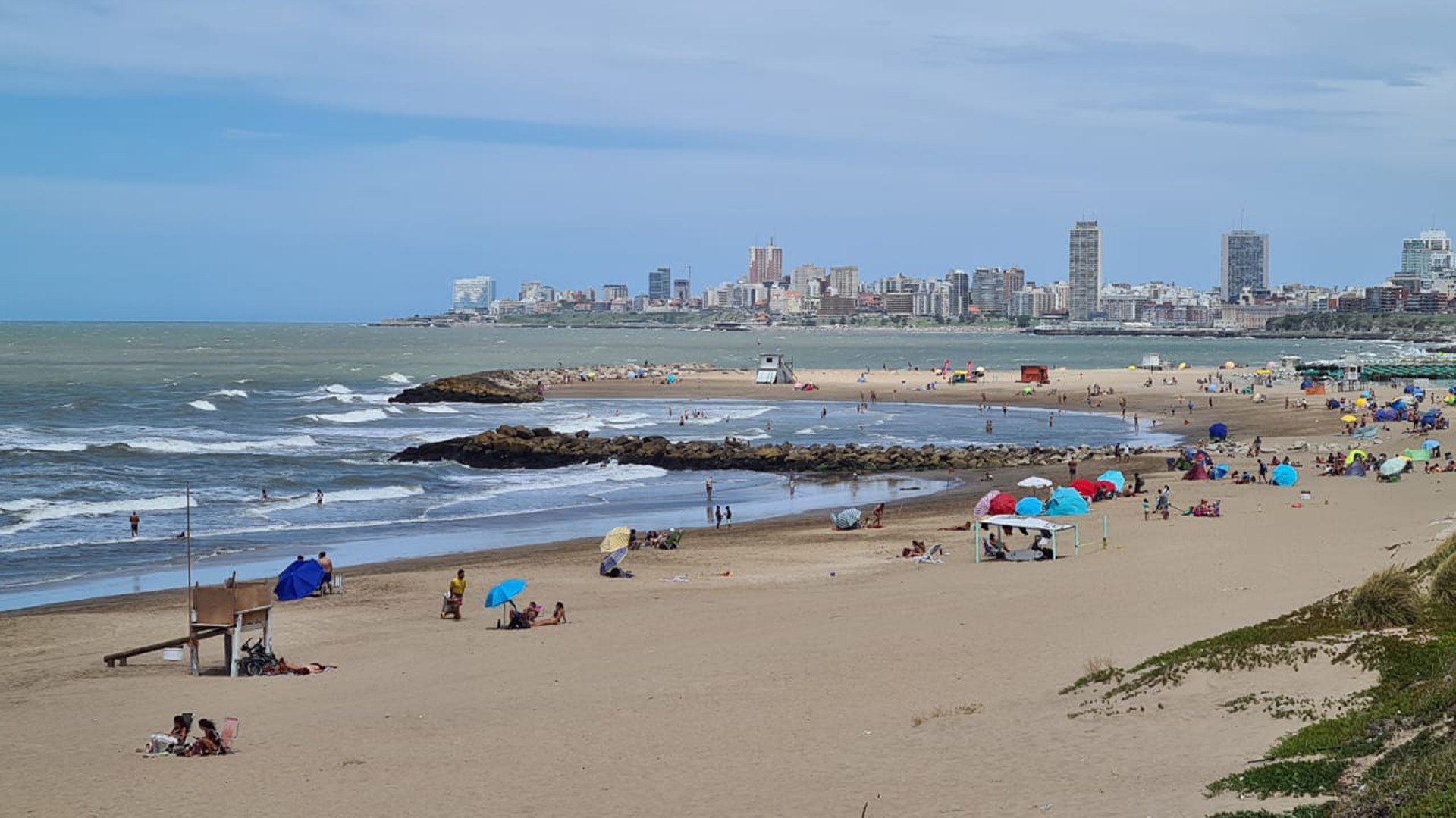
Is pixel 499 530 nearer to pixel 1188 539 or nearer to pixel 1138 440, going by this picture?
pixel 1188 539

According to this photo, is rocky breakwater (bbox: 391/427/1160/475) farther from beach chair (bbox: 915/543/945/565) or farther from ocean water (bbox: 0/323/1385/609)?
beach chair (bbox: 915/543/945/565)

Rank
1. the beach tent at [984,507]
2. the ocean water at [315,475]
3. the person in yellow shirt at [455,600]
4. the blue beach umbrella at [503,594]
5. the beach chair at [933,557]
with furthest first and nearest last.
→ the ocean water at [315,475], the beach tent at [984,507], the beach chair at [933,557], the person in yellow shirt at [455,600], the blue beach umbrella at [503,594]

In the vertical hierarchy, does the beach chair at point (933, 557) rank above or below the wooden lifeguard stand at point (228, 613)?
below

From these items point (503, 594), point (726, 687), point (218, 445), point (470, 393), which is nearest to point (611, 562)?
point (503, 594)

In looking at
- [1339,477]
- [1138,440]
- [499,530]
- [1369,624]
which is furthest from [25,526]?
[1138,440]

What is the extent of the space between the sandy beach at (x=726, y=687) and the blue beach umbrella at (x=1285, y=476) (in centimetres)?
516

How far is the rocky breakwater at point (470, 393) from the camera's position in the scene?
75625mm

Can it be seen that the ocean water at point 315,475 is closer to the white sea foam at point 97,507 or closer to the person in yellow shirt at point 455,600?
the white sea foam at point 97,507

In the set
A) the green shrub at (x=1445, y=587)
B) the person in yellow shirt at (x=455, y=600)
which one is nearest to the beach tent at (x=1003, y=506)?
the person in yellow shirt at (x=455, y=600)

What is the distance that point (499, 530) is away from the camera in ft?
103

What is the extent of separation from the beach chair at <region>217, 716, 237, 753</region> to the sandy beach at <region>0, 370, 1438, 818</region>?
258 millimetres

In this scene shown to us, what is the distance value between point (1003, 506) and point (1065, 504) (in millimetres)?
1324

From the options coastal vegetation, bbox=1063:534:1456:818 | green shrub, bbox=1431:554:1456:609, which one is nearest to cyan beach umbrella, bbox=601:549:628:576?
coastal vegetation, bbox=1063:534:1456:818

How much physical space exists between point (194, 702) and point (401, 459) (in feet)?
102
